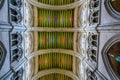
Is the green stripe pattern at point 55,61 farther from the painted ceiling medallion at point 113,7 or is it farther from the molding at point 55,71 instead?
the painted ceiling medallion at point 113,7

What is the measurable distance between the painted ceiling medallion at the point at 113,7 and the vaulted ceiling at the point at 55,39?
1306cm

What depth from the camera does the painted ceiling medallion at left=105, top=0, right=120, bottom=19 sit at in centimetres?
1305

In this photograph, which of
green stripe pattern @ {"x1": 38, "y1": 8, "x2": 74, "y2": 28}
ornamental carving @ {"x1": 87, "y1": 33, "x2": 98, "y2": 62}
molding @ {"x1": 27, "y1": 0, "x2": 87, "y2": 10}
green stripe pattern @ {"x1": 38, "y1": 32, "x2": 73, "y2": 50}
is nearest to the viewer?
ornamental carving @ {"x1": 87, "y1": 33, "x2": 98, "y2": 62}

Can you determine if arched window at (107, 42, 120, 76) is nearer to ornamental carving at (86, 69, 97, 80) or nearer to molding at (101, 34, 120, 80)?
molding at (101, 34, 120, 80)

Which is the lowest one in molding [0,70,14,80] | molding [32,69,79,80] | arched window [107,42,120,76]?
molding [32,69,79,80]

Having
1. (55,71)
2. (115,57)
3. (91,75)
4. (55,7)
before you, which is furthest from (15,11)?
(55,71)

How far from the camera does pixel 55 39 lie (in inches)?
1264

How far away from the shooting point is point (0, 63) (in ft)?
48.5

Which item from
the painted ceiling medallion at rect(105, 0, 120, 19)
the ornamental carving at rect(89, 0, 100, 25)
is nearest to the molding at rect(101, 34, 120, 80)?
the painted ceiling medallion at rect(105, 0, 120, 19)

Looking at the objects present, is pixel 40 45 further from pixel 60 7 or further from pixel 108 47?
pixel 108 47

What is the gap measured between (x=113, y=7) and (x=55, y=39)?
61.9 ft

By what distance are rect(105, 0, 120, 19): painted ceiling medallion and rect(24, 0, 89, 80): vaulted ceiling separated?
13057mm

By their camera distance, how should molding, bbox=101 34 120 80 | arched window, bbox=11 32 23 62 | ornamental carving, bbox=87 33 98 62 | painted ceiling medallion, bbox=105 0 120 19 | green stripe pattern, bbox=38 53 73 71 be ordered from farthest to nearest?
green stripe pattern, bbox=38 53 73 71
ornamental carving, bbox=87 33 98 62
arched window, bbox=11 32 23 62
molding, bbox=101 34 120 80
painted ceiling medallion, bbox=105 0 120 19

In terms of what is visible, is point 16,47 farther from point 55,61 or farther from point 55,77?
point 55,77
